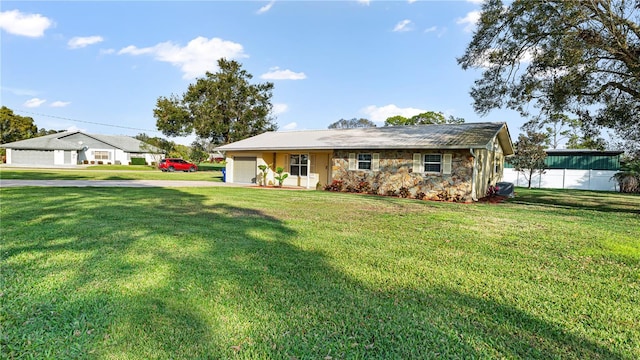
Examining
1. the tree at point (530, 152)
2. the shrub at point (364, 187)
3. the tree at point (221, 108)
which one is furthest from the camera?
the tree at point (221, 108)

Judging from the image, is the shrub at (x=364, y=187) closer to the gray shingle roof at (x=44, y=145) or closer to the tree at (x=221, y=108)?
the tree at (x=221, y=108)

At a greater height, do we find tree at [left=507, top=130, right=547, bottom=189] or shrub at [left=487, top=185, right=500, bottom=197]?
tree at [left=507, top=130, right=547, bottom=189]

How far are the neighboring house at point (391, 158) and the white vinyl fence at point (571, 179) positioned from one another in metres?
9.49

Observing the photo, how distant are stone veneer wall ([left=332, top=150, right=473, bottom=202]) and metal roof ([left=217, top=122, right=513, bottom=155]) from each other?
634 millimetres

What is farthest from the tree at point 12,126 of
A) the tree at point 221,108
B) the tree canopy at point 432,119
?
the tree canopy at point 432,119

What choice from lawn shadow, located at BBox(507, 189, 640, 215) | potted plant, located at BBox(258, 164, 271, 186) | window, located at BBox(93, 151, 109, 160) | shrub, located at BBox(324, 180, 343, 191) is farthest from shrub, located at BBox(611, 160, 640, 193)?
window, located at BBox(93, 151, 109, 160)

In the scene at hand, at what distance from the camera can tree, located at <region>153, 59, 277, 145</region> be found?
3634cm

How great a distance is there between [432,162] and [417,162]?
0.66 metres

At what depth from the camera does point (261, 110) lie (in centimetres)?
3847

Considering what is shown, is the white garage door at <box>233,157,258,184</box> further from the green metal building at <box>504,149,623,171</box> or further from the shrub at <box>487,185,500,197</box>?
the green metal building at <box>504,149,623,171</box>

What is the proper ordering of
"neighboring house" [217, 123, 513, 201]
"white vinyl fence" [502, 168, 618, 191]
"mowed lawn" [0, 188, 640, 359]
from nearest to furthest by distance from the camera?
1. "mowed lawn" [0, 188, 640, 359]
2. "neighboring house" [217, 123, 513, 201]
3. "white vinyl fence" [502, 168, 618, 191]

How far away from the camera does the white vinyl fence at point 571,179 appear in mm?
24438

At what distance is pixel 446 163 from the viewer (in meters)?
14.6

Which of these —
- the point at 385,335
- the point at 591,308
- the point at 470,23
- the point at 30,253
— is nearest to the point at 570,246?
the point at 591,308
